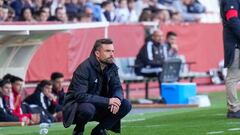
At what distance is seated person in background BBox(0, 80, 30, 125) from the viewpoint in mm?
18453

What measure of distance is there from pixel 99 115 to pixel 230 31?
3960 mm

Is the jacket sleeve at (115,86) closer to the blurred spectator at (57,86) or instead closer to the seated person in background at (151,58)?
the blurred spectator at (57,86)

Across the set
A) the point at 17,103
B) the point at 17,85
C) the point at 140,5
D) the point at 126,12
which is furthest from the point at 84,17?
the point at 17,103

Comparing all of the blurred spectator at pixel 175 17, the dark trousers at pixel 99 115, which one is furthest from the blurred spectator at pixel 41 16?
the dark trousers at pixel 99 115

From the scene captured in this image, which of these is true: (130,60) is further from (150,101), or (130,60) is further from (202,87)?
(202,87)

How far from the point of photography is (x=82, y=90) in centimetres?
1302

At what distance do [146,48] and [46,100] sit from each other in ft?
16.5

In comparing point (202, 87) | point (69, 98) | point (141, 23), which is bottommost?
point (202, 87)

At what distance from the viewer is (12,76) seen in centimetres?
1945

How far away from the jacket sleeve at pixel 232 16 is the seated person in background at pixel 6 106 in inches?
174

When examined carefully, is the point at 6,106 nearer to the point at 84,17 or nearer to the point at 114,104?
the point at 114,104

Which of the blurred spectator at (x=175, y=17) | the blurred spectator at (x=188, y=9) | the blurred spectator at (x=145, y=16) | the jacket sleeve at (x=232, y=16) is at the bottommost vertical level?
the blurred spectator at (x=188, y=9)

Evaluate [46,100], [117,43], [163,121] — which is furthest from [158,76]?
[163,121]

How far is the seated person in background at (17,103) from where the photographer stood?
18.9 m
